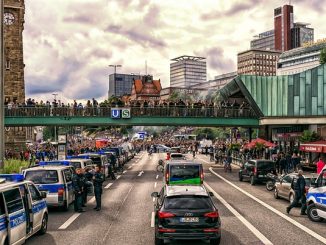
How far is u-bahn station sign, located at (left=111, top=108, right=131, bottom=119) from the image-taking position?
4488cm

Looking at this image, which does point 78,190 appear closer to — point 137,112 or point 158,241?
point 158,241

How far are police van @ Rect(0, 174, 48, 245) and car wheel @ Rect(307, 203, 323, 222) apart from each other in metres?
9.72

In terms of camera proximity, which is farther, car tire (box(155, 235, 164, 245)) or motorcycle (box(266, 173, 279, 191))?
motorcycle (box(266, 173, 279, 191))

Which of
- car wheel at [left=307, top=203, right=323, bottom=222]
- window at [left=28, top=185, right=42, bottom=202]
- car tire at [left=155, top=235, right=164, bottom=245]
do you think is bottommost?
car wheel at [left=307, top=203, right=323, bottom=222]

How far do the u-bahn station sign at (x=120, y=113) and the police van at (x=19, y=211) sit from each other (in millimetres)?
29973

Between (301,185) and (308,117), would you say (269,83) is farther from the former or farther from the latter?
(301,185)

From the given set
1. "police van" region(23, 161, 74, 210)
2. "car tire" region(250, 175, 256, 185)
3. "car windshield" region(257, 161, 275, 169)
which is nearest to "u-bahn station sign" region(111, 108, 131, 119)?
"car tire" region(250, 175, 256, 185)

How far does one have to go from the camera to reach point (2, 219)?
11.0 meters

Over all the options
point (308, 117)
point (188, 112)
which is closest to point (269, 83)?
point (308, 117)

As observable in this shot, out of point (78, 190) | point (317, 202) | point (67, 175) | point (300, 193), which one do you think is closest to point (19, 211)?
point (78, 190)

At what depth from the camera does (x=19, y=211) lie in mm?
12383

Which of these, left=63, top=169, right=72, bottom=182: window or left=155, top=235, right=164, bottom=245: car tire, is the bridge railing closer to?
left=63, top=169, right=72, bottom=182: window

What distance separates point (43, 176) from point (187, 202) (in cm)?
834

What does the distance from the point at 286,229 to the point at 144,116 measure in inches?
1228
